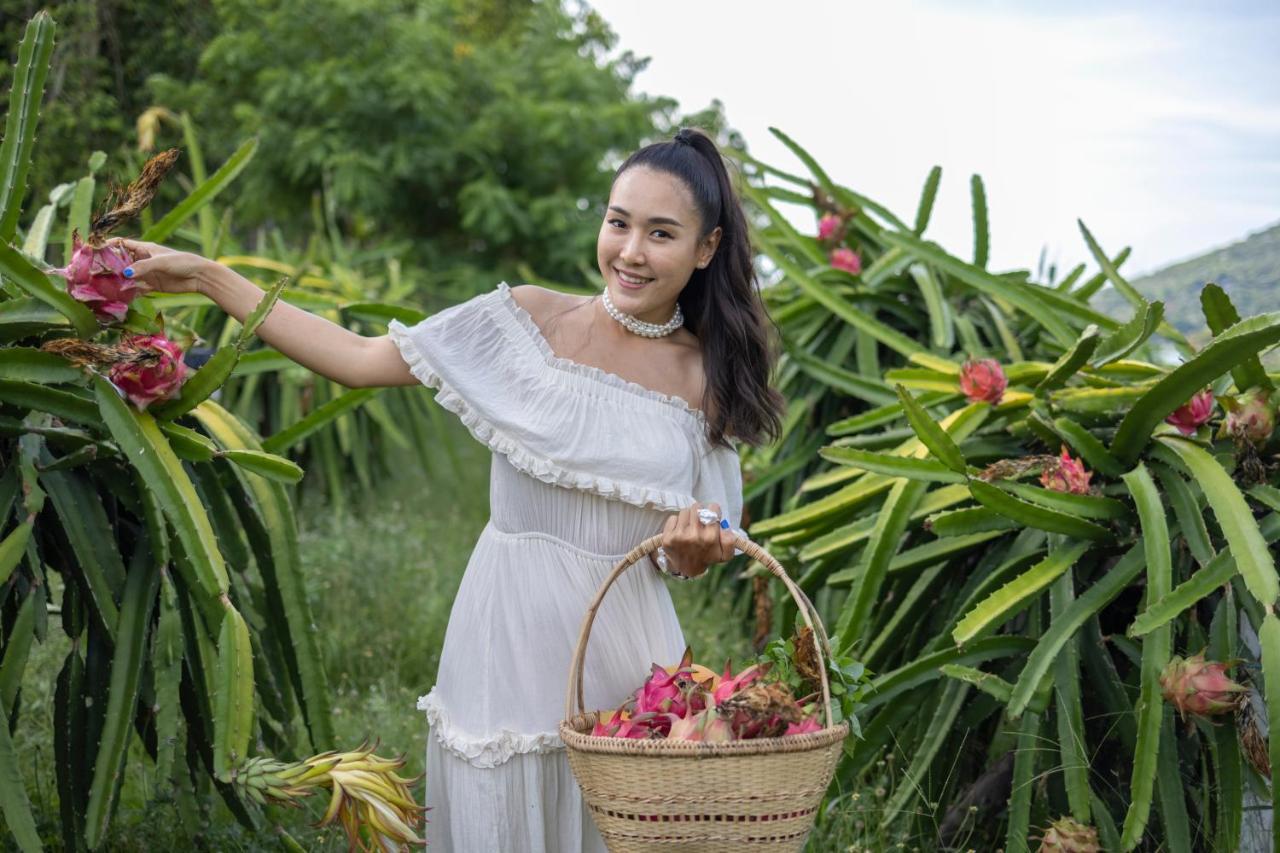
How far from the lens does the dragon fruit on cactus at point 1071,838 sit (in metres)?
2.71

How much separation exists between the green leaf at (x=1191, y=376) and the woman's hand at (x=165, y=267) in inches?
77.0

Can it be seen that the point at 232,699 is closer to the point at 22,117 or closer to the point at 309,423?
the point at 309,423

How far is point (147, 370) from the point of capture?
8.02 feet

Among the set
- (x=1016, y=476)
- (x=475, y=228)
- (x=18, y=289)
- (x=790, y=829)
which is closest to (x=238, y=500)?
(x=18, y=289)

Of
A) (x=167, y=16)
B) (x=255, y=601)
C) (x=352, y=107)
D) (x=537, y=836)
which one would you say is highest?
(x=167, y=16)

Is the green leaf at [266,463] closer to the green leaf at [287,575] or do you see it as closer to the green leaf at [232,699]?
the green leaf at [232,699]

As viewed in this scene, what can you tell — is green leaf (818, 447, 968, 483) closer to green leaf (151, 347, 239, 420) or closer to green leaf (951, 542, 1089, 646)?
green leaf (951, 542, 1089, 646)

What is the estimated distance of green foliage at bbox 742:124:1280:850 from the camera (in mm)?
2828

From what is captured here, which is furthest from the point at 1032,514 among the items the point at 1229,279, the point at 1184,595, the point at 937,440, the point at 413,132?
the point at 413,132

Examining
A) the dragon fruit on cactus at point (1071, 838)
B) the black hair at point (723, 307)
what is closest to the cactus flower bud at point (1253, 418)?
the dragon fruit on cactus at point (1071, 838)

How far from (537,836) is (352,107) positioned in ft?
28.5

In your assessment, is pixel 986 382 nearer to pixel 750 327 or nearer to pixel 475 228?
pixel 750 327

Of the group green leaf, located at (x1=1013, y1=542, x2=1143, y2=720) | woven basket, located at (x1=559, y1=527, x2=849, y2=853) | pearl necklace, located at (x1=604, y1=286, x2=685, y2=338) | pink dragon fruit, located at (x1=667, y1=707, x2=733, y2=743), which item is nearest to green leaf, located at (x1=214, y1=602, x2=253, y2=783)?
woven basket, located at (x1=559, y1=527, x2=849, y2=853)

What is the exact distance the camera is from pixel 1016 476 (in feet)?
10.4
